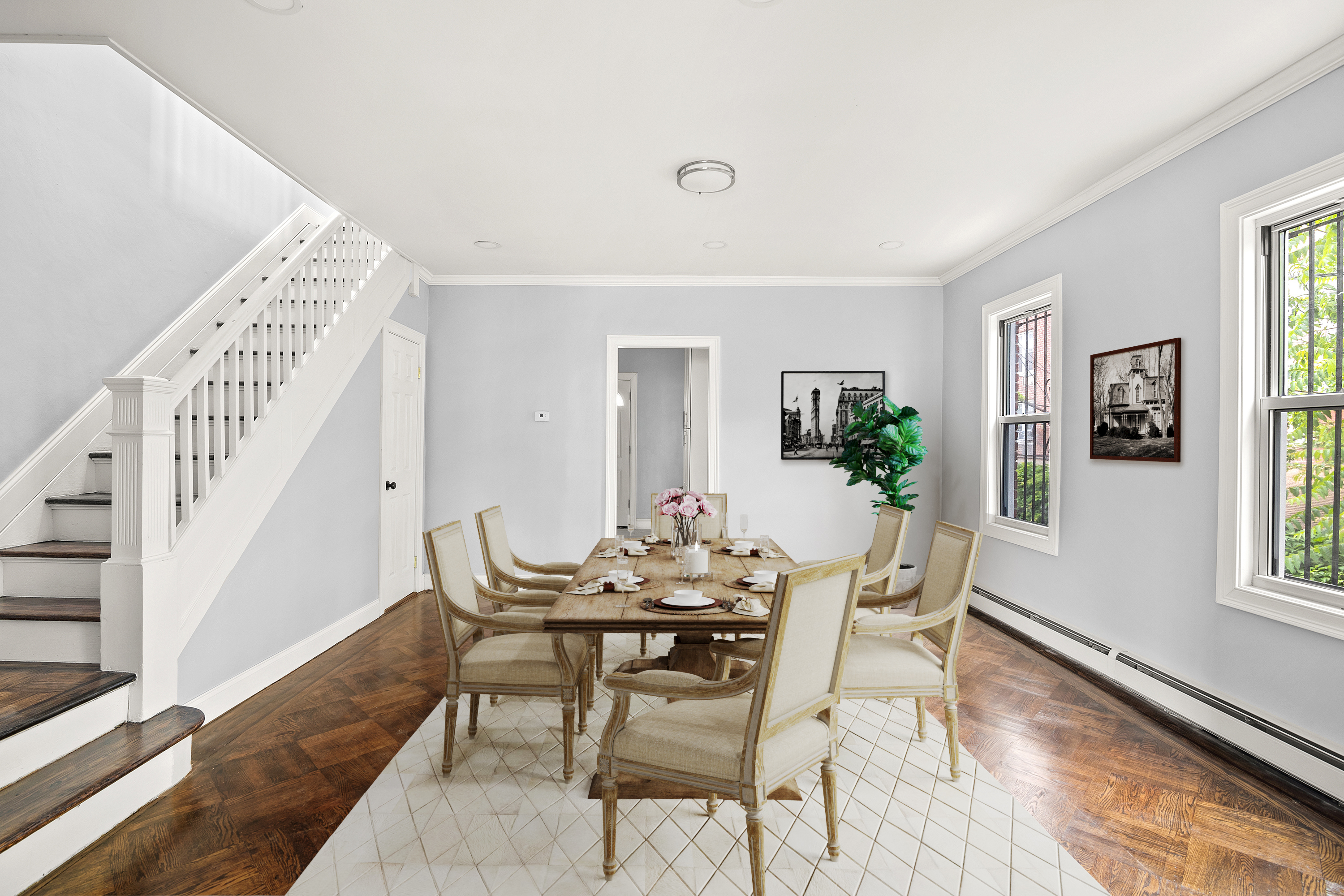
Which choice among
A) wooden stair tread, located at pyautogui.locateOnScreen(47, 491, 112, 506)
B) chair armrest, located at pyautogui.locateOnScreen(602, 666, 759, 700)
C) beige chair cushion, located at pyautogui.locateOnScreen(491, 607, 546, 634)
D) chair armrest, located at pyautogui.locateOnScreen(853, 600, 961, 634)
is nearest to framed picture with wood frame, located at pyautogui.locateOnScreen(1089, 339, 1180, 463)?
chair armrest, located at pyautogui.locateOnScreen(853, 600, 961, 634)

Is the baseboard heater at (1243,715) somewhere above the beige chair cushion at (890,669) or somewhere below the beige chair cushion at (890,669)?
below

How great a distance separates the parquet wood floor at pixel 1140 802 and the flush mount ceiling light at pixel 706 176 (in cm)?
296

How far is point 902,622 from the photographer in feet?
7.88

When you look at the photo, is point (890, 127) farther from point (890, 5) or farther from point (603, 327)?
point (603, 327)

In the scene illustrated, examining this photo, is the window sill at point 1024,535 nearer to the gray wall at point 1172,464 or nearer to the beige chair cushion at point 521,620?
the gray wall at point 1172,464

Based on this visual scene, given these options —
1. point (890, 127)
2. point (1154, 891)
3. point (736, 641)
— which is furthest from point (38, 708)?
point (890, 127)

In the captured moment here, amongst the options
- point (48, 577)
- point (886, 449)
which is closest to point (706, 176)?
point (886, 449)

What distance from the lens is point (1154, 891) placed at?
71.5 inches

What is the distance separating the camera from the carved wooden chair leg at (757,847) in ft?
5.37

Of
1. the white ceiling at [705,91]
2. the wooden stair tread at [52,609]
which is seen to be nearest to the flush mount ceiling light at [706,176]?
the white ceiling at [705,91]

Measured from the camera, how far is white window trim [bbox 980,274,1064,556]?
12.7ft

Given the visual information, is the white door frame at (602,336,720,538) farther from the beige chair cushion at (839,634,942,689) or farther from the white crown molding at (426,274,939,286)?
the beige chair cushion at (839,634,942,689)

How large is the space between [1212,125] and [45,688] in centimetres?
520

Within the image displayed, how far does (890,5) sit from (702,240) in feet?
8.17
